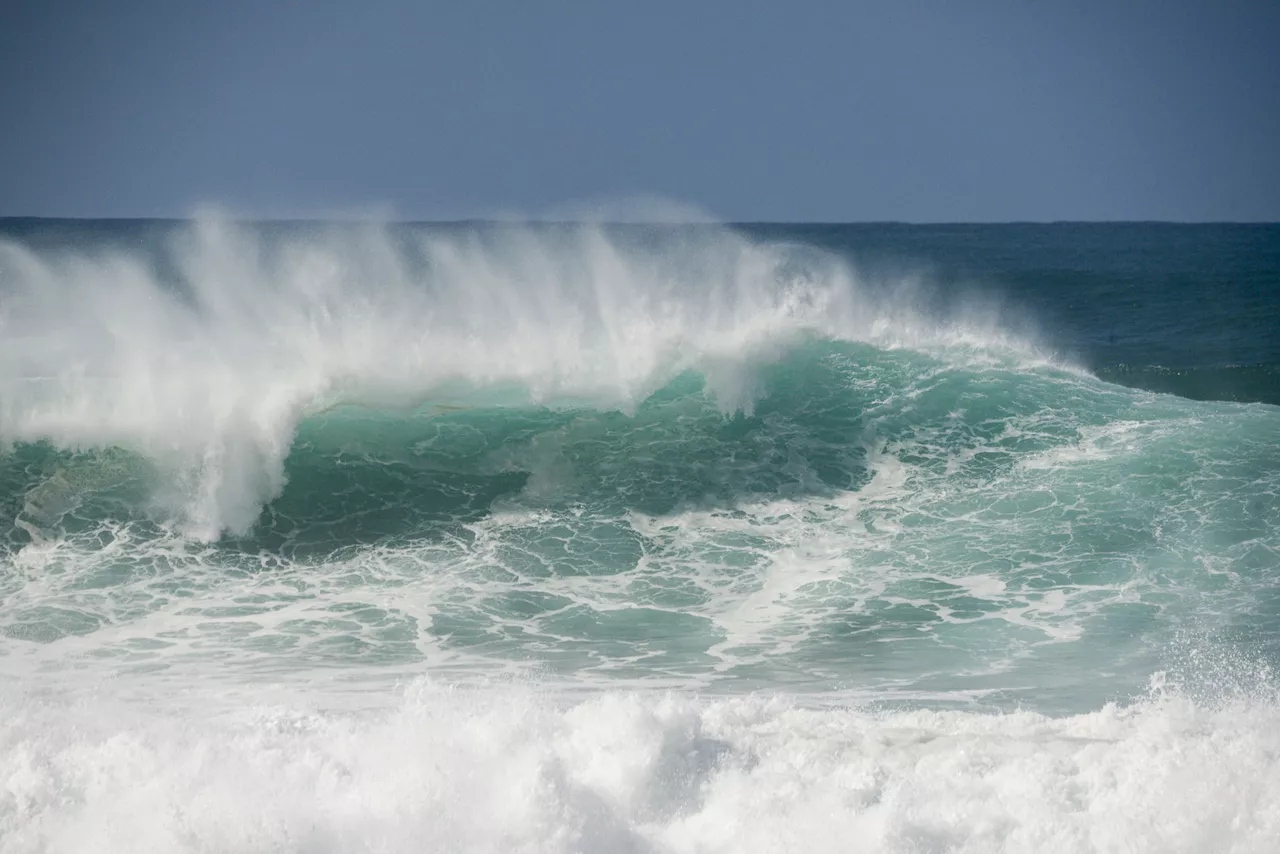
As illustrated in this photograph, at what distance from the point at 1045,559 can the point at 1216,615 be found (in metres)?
1.69

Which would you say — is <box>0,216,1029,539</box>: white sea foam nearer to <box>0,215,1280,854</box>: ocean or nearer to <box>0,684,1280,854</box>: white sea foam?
<box>0,215,1280,854</box>: ocean

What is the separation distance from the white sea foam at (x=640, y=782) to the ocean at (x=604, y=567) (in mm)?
22

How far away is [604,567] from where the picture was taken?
36.5ft

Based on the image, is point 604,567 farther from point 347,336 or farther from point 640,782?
point 347,336

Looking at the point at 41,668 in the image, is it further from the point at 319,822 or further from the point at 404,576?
the point at 319,822

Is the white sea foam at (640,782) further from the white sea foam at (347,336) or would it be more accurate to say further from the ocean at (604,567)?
the white sea foam at (347,336)

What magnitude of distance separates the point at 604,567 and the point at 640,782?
197 inches

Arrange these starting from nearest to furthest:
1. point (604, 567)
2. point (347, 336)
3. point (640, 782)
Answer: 1. point (640, 782)
2. point (604, 567)
3. point (347, 336)

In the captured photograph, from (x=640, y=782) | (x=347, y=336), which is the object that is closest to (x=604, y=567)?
(x=640, y=782)

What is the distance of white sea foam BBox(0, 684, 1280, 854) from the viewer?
5.79 metres

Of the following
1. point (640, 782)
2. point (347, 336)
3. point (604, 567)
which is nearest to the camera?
point (640, 782)

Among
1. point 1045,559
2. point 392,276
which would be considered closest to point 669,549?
point 1045,559

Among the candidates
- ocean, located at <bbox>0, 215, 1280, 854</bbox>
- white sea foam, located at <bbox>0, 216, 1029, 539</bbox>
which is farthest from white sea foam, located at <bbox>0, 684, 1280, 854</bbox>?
white sea foam, located at <bbox>0, 216, 1029, 539</bbox>

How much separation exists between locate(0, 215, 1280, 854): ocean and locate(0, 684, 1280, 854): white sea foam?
2 cm
